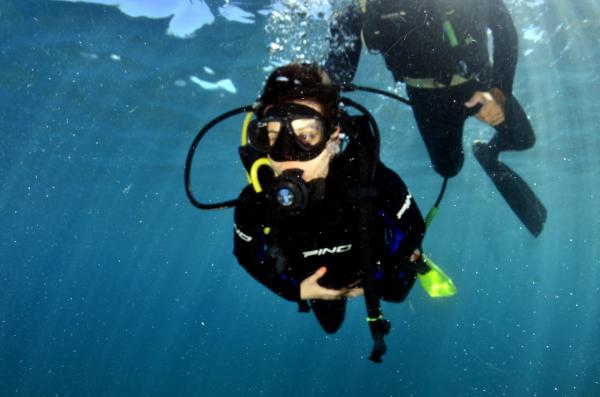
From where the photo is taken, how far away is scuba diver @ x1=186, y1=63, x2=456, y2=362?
337 centimetres

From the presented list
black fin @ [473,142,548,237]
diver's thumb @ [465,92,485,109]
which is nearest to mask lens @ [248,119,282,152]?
diver's thumb @ [465,92,485,109]

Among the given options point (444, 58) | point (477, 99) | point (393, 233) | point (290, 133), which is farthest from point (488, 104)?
point (290, 133)

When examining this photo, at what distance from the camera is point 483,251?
8744cm

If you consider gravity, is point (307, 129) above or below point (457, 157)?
above

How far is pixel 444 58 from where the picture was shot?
208 inches

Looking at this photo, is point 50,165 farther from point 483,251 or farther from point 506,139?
point 483,251

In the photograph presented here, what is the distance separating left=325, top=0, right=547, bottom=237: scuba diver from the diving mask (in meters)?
2.32

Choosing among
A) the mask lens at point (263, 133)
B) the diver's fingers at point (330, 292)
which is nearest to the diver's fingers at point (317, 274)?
the diver's fingers at point (330, 292)

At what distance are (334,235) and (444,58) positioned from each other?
9.25 ft

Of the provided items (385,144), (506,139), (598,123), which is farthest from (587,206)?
(506,139)

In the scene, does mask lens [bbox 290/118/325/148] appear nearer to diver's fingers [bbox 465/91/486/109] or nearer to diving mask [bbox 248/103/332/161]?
diving mask [bbox 248/103/332/161]

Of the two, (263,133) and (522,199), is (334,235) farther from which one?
(522,199)

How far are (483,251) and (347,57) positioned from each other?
3555 inches

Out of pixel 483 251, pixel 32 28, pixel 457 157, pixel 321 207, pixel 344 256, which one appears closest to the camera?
pixel 321 207
